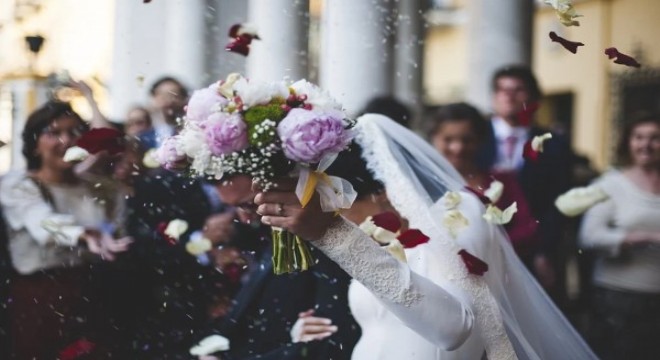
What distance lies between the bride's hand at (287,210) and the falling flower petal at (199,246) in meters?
2.40

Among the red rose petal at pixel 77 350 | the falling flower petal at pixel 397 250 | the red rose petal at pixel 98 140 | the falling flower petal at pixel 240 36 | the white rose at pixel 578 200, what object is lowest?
the red rose petal at pixel 77 350

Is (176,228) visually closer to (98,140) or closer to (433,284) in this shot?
(98,140)

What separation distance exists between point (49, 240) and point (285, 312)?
5.77ft

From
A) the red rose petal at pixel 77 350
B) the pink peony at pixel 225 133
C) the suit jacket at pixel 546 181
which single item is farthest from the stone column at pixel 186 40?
the pink peony at pixel 225 133

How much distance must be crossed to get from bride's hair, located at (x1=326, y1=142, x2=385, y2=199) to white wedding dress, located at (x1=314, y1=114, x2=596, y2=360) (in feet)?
0.10

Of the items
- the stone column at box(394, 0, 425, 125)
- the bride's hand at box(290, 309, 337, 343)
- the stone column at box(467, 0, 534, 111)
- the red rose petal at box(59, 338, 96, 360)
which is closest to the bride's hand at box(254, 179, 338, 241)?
the bride's hand at box(290, 309, 337, 343)

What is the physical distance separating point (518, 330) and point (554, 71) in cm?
1636

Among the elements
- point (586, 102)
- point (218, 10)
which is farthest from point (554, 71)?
point (218, 10)

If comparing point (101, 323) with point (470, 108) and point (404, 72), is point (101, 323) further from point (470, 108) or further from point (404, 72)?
point (404, 72)

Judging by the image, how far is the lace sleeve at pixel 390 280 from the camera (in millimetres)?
3424

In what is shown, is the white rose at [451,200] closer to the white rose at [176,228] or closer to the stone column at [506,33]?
the white rose at [176,228]

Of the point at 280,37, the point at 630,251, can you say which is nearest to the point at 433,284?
the point at 280,37

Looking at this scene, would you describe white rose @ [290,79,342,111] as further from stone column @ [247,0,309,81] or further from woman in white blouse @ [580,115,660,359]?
woman in white blouse @ [580,115,660,359]

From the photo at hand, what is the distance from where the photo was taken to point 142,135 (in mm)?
6543
